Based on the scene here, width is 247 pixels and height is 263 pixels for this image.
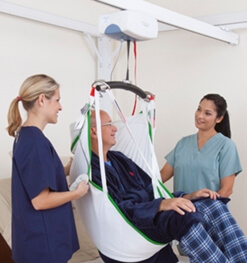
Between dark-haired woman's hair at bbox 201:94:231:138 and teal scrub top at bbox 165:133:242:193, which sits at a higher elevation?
dark-haired woman's hair at bbox 201:94:231:138

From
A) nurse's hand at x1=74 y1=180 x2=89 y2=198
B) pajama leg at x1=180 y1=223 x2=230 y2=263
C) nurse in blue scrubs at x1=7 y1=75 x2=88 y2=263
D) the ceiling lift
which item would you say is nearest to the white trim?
the ceiling lift

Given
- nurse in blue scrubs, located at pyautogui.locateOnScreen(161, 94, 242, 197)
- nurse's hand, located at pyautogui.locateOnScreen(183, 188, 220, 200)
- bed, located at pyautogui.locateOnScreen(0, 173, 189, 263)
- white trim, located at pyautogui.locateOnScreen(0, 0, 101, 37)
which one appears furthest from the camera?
white trim, located at pyautogui.locateOnScreen(0, 0, 101, 37)

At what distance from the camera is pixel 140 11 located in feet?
6.59

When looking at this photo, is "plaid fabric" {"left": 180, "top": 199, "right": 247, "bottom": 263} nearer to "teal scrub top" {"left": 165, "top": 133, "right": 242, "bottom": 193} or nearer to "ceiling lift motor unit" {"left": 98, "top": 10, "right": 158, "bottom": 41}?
"teal scrub top" {"left": 165, "top": 133, "right": 242, "bottom": 193}

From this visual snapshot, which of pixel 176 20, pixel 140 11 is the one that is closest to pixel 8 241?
pixel 140 11

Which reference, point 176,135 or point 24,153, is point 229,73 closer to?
point 176,135

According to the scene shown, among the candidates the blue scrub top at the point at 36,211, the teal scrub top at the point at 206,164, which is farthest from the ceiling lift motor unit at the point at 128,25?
the teal scrub top at the point at 206,164

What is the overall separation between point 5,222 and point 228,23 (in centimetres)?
184

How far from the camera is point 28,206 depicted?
66.9 inches

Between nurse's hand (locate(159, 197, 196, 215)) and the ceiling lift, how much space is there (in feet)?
2.83

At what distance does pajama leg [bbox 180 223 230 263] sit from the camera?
67.2 inches

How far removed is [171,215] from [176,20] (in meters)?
1.10

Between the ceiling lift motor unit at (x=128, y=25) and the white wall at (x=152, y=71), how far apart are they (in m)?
1.13

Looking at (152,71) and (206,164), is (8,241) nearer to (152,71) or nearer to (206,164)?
(206,164)
